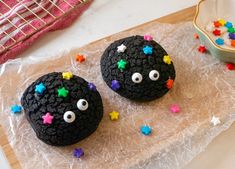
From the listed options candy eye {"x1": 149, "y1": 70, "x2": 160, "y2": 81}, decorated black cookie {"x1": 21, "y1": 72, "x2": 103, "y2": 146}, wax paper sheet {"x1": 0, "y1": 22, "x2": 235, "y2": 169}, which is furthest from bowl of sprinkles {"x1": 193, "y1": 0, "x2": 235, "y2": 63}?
decorated black cookie {"x1": 21, "y1": 72, "x2": 103, "y2": 146}

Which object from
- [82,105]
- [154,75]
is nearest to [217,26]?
[154,75]

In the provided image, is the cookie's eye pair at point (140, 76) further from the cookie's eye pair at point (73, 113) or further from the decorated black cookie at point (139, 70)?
the cookie's eye pair at point (73, 113)

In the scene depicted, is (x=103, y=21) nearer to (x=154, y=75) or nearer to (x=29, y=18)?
(x=29, y=18)

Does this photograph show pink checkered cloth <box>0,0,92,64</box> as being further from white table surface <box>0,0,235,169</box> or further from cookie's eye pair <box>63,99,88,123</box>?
cookie's eye pair <box>63,99,88,123</box>

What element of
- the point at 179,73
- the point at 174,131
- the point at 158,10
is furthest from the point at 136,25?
the point at 174,131

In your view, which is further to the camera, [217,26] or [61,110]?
[217,26]

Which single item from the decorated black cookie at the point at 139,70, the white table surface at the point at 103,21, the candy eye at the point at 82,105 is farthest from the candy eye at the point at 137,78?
the white table surface at the point at 103,21

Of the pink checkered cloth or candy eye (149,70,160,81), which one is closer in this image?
candy eye (149,70,160,81)
